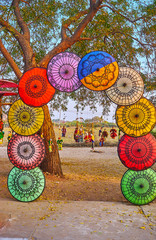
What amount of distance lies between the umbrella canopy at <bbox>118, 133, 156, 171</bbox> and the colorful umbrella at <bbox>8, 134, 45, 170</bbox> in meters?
1.37

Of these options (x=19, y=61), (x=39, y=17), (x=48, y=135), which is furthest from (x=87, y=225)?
(x=19, y=61)

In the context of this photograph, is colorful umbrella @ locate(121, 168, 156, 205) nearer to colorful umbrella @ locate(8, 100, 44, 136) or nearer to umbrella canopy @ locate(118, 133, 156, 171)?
umbrella canopy @ locate(118, 133, 156, 171)

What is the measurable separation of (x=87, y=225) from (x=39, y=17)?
5890 mm

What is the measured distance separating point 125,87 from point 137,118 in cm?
54

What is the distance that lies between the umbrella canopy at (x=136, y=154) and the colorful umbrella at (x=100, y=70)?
1.00 meters

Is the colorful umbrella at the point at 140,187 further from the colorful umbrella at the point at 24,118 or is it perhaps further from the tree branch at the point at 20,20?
the tree branch at the point at 20,20

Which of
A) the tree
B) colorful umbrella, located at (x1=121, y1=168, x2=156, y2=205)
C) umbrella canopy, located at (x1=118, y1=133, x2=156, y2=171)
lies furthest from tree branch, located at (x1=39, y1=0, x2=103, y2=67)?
colorful umbrella, located at (x1=121, y1=168, x2=156, y2=205)

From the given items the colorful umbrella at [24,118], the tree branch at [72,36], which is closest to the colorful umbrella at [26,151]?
the colorful umbrella at [24,118]

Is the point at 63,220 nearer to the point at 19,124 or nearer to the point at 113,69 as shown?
the point at 19,124

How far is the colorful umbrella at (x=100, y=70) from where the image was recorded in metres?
4.08

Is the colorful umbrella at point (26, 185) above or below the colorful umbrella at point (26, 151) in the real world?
below

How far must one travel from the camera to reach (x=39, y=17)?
7.31 m

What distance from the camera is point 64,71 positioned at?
14.0ft

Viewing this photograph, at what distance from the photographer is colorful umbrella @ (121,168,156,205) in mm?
4297
